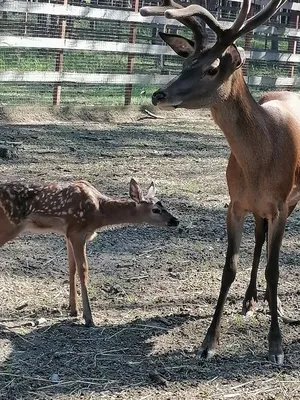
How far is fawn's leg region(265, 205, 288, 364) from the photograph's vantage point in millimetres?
4969

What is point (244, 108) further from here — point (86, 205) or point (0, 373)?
point (0, 373)

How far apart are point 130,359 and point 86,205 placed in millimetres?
1177

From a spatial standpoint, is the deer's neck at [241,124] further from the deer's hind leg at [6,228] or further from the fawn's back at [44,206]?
the deer's hind leg at [6,228]

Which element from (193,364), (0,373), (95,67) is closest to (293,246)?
(193,364)

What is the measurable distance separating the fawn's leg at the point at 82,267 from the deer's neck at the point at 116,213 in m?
0.20

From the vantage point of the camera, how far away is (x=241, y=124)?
4973 millimetres

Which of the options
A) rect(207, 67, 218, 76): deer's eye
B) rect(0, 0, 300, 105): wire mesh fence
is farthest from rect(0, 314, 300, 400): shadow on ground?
rect(0, 0, 300, 105): wire mesh fence

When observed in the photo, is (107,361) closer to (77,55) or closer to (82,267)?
(82,267)

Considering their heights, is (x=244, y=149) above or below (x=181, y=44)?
below

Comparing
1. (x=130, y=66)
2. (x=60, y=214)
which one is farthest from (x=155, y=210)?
(x=130, y=66)

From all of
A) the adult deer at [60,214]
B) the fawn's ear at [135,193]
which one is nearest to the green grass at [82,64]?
the fawn's ear at [135,193]

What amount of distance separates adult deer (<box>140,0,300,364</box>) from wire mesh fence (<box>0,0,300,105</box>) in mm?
8048

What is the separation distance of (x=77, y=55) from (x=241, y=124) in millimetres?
9864

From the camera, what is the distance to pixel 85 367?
4656 mm
